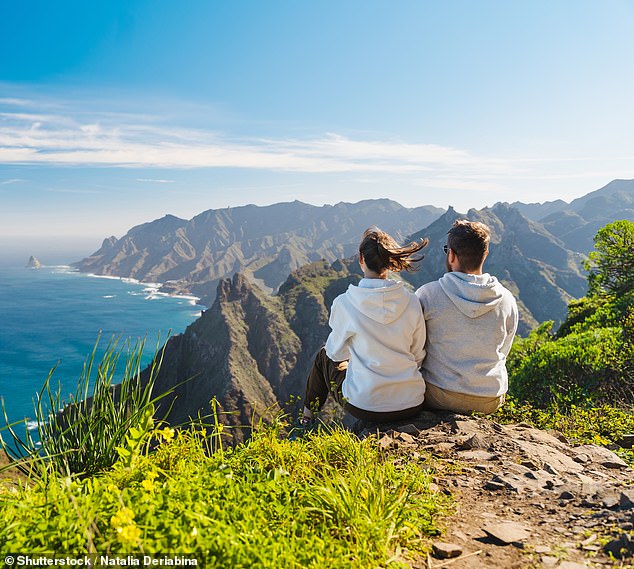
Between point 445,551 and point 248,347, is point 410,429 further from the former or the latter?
point 248,347

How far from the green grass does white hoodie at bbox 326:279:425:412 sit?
4.08 feet

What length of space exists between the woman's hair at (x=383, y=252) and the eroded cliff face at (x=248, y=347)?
88.9m

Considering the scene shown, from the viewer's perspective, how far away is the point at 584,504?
2.61 metres

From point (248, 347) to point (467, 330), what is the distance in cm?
12278

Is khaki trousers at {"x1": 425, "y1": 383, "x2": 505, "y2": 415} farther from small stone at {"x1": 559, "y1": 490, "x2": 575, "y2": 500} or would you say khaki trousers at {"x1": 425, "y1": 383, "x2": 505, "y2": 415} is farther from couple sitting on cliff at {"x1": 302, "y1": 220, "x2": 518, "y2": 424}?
small stone at {"x1": 559, "y1": 490, "x2": 575, "y2": 500}

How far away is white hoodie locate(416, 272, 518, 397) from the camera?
4.16 metres

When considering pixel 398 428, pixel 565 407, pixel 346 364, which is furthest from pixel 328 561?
pixel 565 407

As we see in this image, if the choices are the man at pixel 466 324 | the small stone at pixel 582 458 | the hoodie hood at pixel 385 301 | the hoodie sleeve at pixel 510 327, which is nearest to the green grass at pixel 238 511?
the hoodie hood at pixel 385 301

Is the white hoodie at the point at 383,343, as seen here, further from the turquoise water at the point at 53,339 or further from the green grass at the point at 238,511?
the turquoise water at the point at 53,339

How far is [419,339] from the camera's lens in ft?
13.8

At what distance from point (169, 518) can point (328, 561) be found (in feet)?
2.40

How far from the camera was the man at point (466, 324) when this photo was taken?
164 inches

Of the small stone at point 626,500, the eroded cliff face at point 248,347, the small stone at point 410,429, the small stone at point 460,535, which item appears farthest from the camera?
the eroded cliff face at point 248,347

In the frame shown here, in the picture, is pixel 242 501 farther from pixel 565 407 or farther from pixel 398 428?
pixel 565 407
